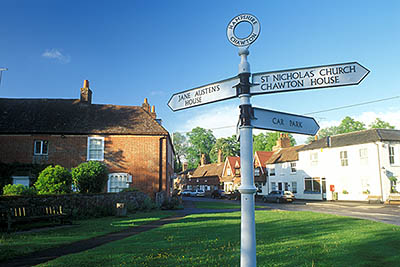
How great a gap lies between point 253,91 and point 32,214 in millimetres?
13328

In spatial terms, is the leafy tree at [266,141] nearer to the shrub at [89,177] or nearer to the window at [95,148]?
the window at [95,148]

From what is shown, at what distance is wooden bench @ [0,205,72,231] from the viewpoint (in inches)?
461

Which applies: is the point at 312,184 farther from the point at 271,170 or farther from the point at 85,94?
the point at 85,94

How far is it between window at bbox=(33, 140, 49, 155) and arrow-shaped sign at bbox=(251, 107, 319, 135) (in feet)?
80.4

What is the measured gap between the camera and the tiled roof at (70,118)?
24500 mm

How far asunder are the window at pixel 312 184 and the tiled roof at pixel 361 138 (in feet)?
13.6

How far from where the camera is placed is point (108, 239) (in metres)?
9.78

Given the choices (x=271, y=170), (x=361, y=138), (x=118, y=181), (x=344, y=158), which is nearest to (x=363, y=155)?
(x=361, y=138)

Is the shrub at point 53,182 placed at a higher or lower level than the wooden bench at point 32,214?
higher

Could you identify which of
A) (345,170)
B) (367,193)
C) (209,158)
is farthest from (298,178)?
(209,158)

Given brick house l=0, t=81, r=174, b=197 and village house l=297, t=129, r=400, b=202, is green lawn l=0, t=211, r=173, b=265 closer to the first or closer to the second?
brick house l=0, t=81, r=174, b=197

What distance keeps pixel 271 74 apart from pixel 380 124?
244ft

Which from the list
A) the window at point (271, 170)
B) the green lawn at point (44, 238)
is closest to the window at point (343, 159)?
the window at point (271, 170)

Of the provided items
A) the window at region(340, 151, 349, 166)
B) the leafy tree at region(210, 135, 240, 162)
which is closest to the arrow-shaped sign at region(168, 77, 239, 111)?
the window at region(340, 151, 349, 166)
